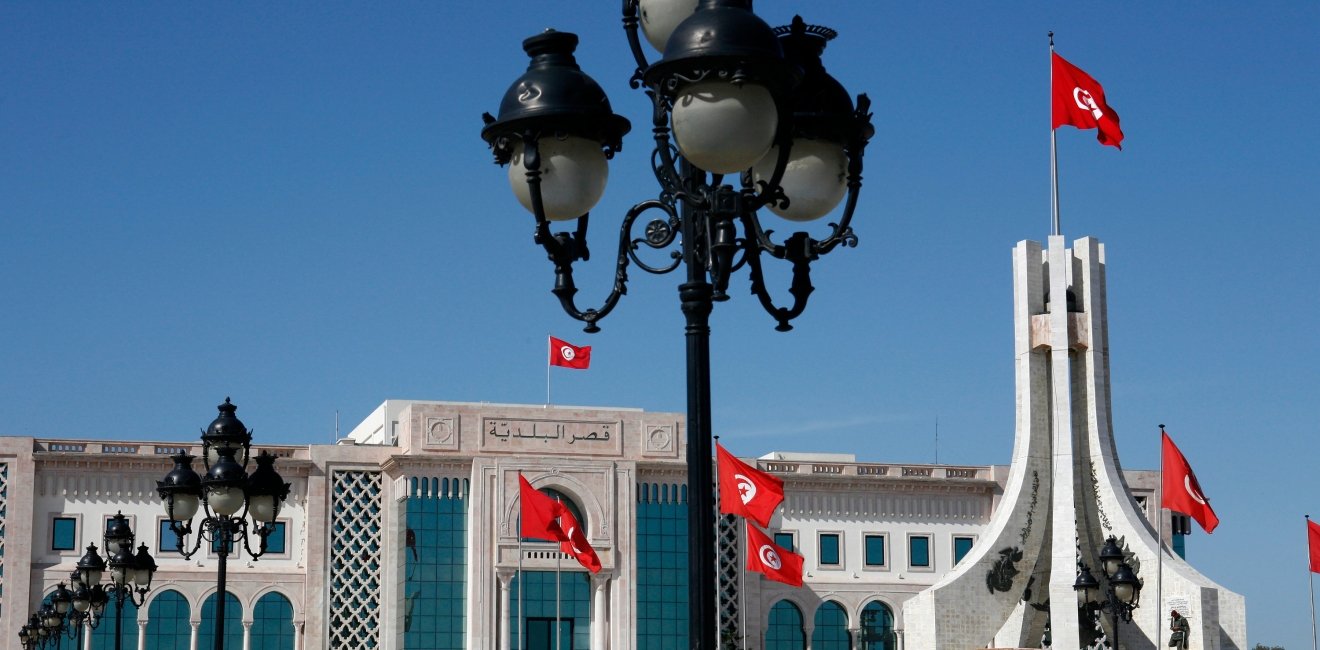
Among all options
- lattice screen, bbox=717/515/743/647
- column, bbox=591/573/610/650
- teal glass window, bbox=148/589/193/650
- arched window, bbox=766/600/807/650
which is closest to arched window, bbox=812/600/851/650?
arched window, bbox=766/600/807/650

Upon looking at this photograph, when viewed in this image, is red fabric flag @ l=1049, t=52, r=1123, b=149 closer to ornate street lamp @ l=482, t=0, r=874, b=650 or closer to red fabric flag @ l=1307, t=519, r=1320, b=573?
red fabric flag @ l=1307, t=519, r=1320, b=573

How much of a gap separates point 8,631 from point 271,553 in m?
7.31

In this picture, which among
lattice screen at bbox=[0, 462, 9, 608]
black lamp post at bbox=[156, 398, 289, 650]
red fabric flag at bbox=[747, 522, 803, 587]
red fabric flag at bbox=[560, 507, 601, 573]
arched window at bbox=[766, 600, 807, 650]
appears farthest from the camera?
arched window at bbox=[766, 600, 807, 650]

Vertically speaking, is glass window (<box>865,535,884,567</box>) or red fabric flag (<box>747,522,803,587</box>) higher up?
glass window (<box>865,535,884,567</box>)

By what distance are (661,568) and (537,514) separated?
242 inches

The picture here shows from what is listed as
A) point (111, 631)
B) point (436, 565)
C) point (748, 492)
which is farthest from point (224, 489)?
point (111, 631)

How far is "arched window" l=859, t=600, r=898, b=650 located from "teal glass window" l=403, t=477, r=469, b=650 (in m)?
12.3

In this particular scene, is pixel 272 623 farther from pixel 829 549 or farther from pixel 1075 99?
pixel 1075 99

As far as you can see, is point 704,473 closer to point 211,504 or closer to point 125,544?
point 211,504

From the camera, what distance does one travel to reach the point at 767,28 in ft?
29.6

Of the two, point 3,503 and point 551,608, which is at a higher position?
point 3,503

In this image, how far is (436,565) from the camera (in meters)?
53.7

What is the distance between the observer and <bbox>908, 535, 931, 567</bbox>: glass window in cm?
5922

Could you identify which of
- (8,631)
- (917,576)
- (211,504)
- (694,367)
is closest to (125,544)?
(211,504)
